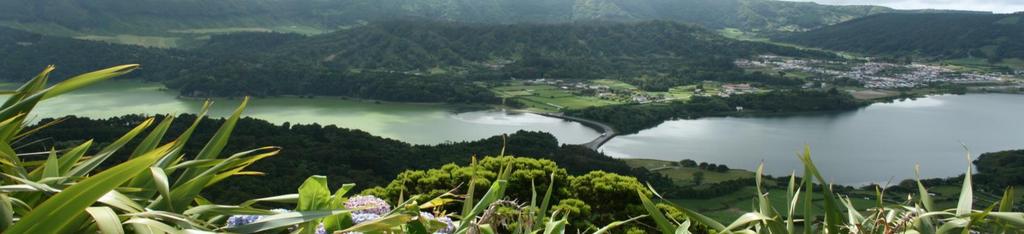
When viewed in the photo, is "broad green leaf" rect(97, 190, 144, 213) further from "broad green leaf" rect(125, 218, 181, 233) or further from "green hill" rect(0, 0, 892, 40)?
"green hill" rect(0, 0, 892, 40)

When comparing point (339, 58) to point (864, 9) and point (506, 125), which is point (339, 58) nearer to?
point (506, 125)

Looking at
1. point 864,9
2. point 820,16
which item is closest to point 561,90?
point 820,16

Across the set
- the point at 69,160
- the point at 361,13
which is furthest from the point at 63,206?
the point at 361,13

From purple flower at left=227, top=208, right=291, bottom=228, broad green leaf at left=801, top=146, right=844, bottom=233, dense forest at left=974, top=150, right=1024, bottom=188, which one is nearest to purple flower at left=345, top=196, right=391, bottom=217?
purple flower at left=227, top=208, right=291, bottom=228

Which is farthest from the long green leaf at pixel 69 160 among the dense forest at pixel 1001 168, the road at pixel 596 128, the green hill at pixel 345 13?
the green hill at pixel 345 13

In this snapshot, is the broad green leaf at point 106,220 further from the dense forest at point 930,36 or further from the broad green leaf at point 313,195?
the dense forest at point 930,36

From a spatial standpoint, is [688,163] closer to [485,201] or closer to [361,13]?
[485,201]
